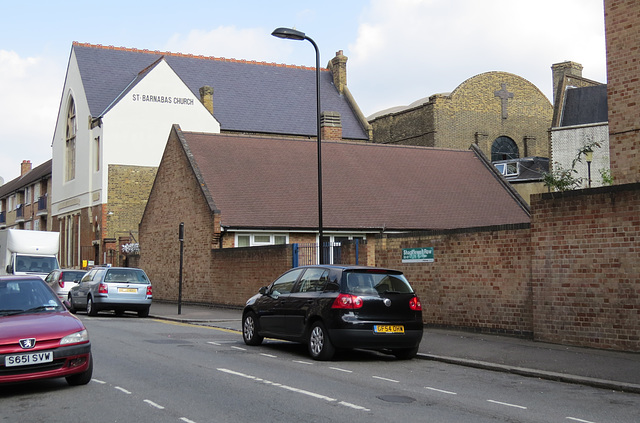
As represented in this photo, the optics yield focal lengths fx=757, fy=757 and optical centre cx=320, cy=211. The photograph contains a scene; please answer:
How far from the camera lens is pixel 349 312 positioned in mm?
12305

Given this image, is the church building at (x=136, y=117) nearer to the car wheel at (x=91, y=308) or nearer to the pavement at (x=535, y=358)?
the car wheel at (x=91, y=308)

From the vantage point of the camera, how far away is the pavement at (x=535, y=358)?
1070 centimetres

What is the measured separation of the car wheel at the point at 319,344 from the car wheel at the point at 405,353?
144cm

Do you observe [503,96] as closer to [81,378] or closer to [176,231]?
[176,231]

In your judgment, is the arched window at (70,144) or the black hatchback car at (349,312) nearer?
the black hatchback car at (349,312)

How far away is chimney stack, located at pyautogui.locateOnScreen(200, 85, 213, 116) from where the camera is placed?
1906 inches

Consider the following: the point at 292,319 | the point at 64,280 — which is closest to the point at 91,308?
the point at 64,280

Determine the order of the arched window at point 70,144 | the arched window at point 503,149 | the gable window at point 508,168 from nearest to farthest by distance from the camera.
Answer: the gable window at point 508,168, the arched window at point 70,144, the arched window at point 503,149

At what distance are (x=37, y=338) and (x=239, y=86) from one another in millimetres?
45147

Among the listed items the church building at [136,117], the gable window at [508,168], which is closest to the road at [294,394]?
the church building at [136,117]

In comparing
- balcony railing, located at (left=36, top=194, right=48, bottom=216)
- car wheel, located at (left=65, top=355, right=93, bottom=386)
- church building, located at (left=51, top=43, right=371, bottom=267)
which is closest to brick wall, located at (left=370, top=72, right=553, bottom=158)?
church building, located at (left=51, top=43, right=371, bottom=267)

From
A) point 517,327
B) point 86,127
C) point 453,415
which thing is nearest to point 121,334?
point 517,327

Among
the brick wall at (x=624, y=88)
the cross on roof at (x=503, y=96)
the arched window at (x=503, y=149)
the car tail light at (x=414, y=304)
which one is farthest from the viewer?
the arched window at (x=503, y=149)

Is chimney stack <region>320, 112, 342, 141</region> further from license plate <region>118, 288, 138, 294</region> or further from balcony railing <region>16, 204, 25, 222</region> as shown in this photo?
balcony railing <region>16, 204, 25, 222</region>
